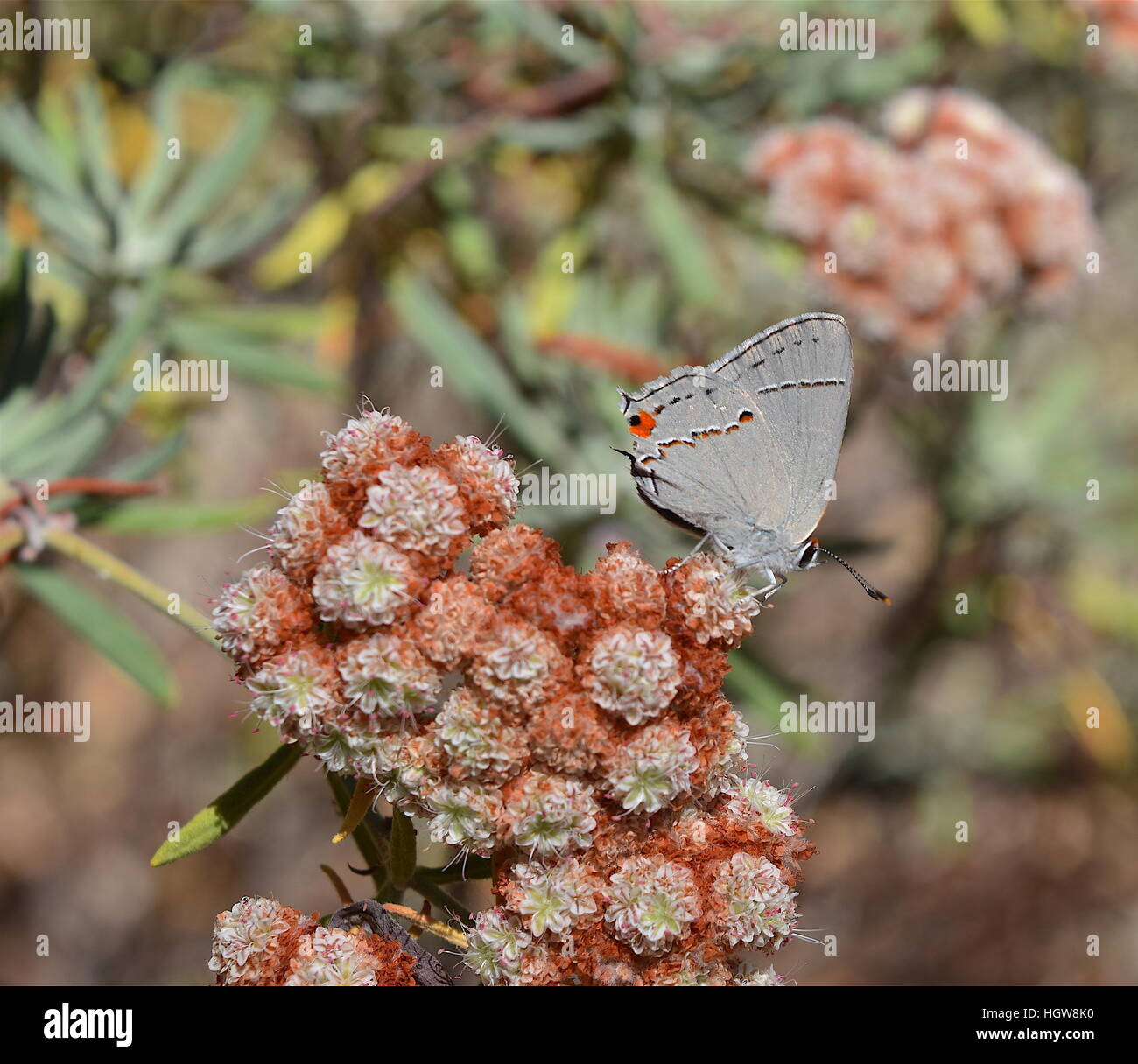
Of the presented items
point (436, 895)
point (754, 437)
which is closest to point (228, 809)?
point (436, 895)

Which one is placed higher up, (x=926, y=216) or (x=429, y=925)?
(x=926, y=216)

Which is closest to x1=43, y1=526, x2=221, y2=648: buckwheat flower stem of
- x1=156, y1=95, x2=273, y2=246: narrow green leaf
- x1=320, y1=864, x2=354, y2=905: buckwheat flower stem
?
x1=320, y1=864, x2=354, y2=905: buckwheat flower stem

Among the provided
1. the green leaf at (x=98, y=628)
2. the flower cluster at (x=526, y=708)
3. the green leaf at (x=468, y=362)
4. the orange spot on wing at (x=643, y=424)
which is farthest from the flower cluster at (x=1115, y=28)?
the green leaf at (x=98, y=628)

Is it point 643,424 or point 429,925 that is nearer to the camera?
point 429,925

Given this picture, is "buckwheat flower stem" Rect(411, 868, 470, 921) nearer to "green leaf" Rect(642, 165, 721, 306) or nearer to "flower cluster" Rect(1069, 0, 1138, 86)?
"green leaf" Rect(642, 165, 721, 306)

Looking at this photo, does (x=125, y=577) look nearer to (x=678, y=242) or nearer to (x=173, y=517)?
(x=173, y=517)

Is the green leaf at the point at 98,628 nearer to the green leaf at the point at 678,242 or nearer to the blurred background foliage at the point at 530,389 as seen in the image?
the blurred background foliage at the point at 530,389
